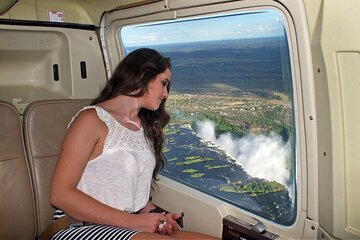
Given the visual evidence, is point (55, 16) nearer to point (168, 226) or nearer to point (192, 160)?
point (192, 160)

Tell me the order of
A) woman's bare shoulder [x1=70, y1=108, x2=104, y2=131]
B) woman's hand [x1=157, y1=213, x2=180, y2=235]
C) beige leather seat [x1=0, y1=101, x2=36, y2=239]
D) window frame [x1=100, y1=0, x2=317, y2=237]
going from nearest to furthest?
window frame [x1=100, y1=0, x2=317, y2=237] → woman's bare shoulder [x1=70, y1=108, x2=104, y2=131] → woman's hand [x1=157, y1=213, x2=180, y2=235] → beige leather seat [x1=0, y1=101, x2=36, y2=239]

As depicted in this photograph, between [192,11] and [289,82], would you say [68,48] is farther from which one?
[289,82]

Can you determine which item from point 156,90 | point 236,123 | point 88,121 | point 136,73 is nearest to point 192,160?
point 236,123

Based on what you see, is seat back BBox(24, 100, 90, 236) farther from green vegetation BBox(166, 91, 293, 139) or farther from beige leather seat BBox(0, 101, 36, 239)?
green vegetation BBox(166, 91, 293, 139)

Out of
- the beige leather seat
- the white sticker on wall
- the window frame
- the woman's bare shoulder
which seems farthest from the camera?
the white sticker on wall

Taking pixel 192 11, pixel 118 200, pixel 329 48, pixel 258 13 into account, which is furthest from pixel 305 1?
pixel 118 200

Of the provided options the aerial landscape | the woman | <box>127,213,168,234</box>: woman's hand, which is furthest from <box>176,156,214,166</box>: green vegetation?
<box>127,213,168,234</box>: woman's hand
